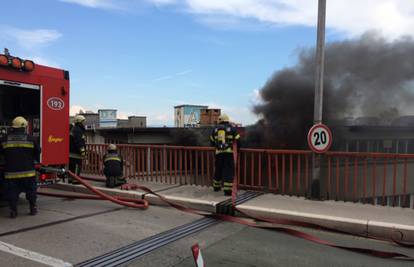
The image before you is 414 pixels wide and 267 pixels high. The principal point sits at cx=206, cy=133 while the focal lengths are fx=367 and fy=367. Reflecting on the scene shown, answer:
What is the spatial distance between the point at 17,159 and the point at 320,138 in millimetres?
5179

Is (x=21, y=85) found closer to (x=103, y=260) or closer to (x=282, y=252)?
(x=103, y=260)

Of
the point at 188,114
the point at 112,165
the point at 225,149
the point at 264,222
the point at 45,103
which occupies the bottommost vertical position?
the point at 264,222

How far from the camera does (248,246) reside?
461 centimetres

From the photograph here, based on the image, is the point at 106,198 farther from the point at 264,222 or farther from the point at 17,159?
the point at 264,222

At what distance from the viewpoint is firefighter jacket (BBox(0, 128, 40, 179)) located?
5754 mm

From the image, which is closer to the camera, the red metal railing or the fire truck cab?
the fire truck cab

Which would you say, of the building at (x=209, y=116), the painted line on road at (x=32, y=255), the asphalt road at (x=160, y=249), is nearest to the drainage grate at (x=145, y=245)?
the asphalt road at (x=160, y=249)

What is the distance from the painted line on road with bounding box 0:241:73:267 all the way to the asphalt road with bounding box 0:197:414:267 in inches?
0.9

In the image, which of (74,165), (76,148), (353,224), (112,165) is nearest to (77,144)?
(76,148)

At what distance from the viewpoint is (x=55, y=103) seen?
6645mm

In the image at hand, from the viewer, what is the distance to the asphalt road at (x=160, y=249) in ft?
13.4

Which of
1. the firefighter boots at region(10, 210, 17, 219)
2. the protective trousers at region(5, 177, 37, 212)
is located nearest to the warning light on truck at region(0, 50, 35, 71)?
the protective trousers at region(5, 177, 37, 212)

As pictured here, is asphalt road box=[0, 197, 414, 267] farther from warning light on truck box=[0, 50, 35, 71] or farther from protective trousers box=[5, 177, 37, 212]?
warning light on truck box=[0, 50, 35, 71]

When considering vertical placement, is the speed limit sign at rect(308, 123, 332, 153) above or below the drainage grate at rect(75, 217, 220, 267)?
above
